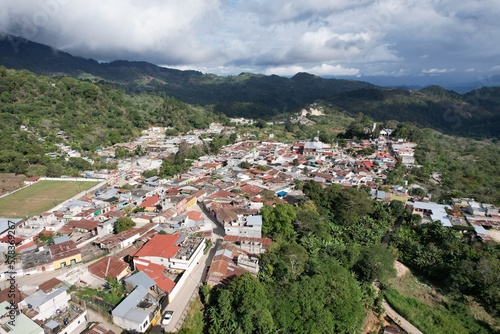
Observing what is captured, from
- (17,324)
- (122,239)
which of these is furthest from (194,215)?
(17,324)

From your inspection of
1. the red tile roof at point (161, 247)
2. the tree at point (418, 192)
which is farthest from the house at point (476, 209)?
the red tile roof at point (161, 247)

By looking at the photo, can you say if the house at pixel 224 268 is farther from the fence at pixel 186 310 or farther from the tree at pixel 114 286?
the tree at pixel 114 286

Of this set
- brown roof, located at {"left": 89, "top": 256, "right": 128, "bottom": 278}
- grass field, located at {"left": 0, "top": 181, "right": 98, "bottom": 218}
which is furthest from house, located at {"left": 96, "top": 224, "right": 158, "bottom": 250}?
grass field, located at {"left": 0, "top": 181, "right": 98, "bottom": 218}

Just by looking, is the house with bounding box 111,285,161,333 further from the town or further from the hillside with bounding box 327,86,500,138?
the hillside with bounding box 327,86,500,138

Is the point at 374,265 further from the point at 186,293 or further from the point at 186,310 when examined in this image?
the point at 186,310

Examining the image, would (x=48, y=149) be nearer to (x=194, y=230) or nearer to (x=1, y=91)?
(x=1, y=91)

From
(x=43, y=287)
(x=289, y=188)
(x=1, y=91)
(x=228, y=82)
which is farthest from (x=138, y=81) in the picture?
(x=43, y=287)
